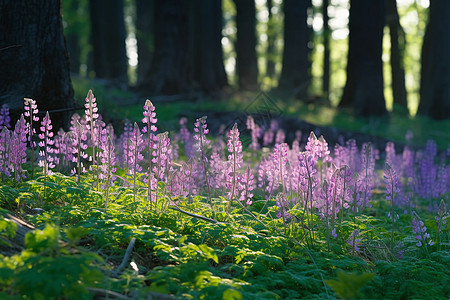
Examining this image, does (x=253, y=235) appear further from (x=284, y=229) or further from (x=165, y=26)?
(x=165, y=26)

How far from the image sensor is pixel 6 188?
12.7 ft

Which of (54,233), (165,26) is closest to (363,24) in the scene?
(165,26)

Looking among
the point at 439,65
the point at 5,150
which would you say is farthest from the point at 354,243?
the point at 439,65

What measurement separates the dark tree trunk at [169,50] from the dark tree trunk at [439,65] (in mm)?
10541

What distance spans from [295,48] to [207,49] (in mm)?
3732

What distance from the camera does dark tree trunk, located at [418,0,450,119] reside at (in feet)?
60.5

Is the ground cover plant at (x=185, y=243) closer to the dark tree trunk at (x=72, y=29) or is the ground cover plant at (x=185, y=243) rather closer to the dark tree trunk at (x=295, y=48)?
the dark tree trunk at (x=295, y=48)

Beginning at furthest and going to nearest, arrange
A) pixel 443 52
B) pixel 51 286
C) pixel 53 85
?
1. pixel 443 52
2. pixel 53 85
3. pixel 51 286

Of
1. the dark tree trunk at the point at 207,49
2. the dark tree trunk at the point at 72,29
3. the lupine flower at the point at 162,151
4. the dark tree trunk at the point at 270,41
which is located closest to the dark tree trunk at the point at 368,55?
the dark tree trunk at the point at 207,49

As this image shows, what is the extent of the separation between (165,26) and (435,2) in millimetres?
11886

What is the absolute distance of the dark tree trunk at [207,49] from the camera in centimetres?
1864

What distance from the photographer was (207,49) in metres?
18.9

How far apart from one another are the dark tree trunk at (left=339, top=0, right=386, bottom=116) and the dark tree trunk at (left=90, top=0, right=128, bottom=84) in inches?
436

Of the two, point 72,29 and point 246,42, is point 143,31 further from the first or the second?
point 72,29
